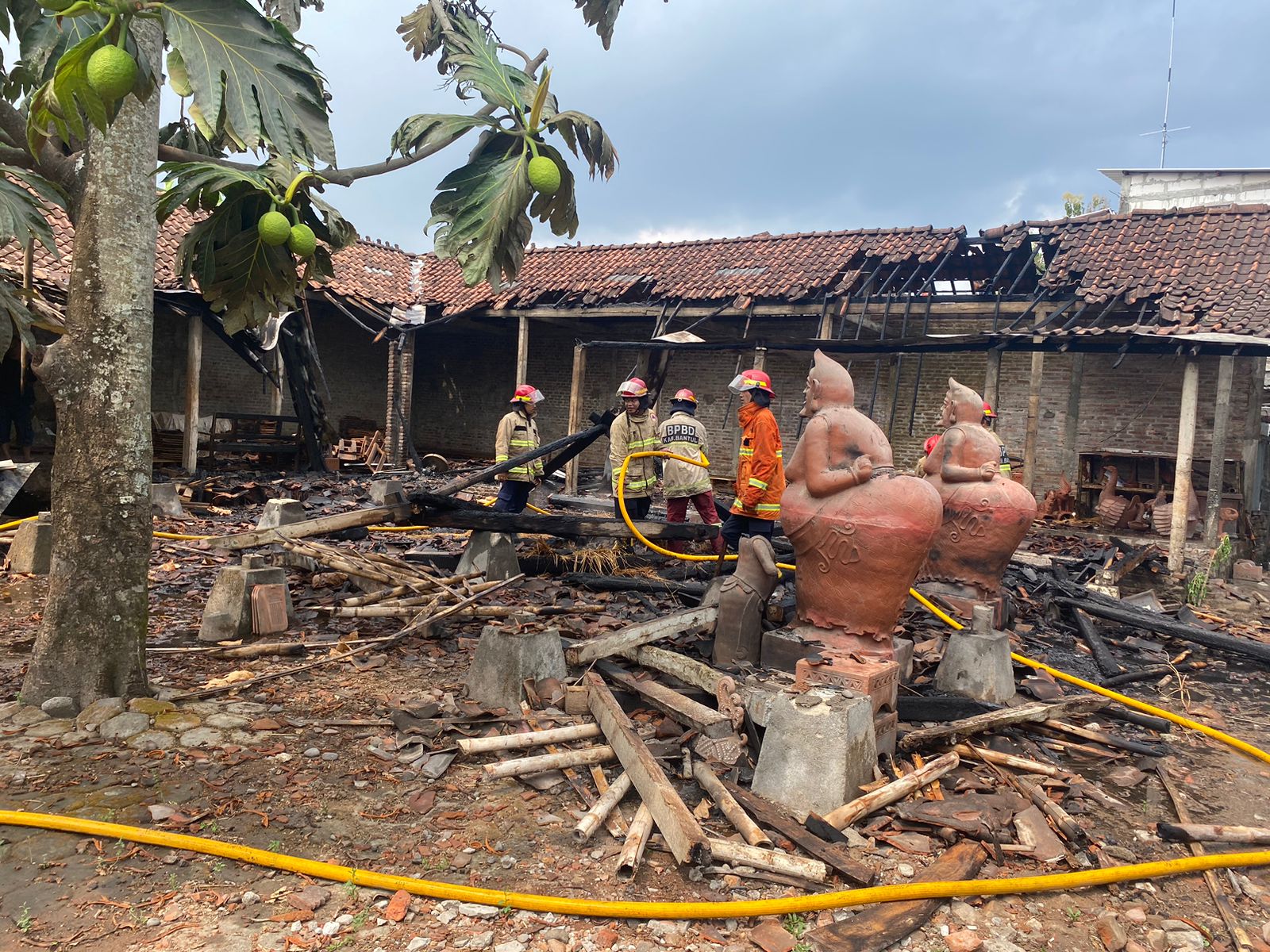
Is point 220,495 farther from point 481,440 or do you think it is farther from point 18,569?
point 481,440

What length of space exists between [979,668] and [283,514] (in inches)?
277

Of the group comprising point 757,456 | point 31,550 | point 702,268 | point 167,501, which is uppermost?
point 702,268

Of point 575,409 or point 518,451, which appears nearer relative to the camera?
point 518,451

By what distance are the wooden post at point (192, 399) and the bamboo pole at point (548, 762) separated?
1266 centimetres

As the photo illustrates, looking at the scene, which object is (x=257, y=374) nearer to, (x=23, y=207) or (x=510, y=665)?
(x=23, y=207)

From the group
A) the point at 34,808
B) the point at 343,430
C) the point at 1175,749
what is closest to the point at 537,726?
the point at 34,808

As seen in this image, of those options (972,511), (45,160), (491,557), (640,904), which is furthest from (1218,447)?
(45,160)

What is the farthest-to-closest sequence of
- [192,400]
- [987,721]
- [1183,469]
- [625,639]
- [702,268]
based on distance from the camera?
[702,268] < [192,400] < [1183,469] < [625,639] < [987,721]

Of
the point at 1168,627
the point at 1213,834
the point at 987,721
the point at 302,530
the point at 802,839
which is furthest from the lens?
the point at 1168,627

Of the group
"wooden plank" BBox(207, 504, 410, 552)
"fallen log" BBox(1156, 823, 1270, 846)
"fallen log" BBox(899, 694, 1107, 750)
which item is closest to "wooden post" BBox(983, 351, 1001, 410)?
"fallen log" BBox(899, 694, 1107, 750)

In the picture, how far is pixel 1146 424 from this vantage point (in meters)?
15.1

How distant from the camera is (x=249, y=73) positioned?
134 inches

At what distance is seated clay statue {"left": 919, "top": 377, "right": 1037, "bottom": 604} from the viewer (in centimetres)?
683

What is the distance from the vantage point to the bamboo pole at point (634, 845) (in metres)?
3.35
